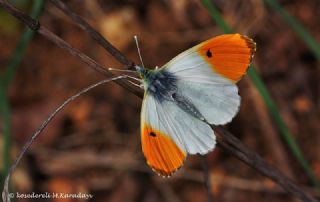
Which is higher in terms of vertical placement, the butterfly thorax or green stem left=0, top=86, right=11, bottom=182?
green stem left=0, top=86, right=11, bottom=182

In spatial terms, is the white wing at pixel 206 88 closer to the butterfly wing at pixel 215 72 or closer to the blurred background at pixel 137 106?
the butterfly wing at pixel 215 72

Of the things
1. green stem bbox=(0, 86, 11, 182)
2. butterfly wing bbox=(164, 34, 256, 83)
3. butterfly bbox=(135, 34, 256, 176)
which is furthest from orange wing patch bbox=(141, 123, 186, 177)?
green stem bbox=(0, 86, 11, 182)

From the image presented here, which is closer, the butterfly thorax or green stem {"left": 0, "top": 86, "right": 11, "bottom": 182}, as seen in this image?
the butterfly thorax

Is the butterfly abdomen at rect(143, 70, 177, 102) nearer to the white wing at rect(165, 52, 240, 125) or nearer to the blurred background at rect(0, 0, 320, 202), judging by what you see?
the white wing at rect(165, 52, 240, 125)

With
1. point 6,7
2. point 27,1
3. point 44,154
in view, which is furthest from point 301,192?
point 27,1

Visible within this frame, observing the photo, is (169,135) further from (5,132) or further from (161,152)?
(5,132)

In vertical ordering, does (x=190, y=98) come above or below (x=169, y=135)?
above

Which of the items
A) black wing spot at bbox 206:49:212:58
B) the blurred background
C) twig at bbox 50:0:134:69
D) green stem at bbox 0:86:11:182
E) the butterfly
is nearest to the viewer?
twig at bbox 50:0:134:69

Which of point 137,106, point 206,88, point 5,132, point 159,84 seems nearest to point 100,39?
point 159,84
